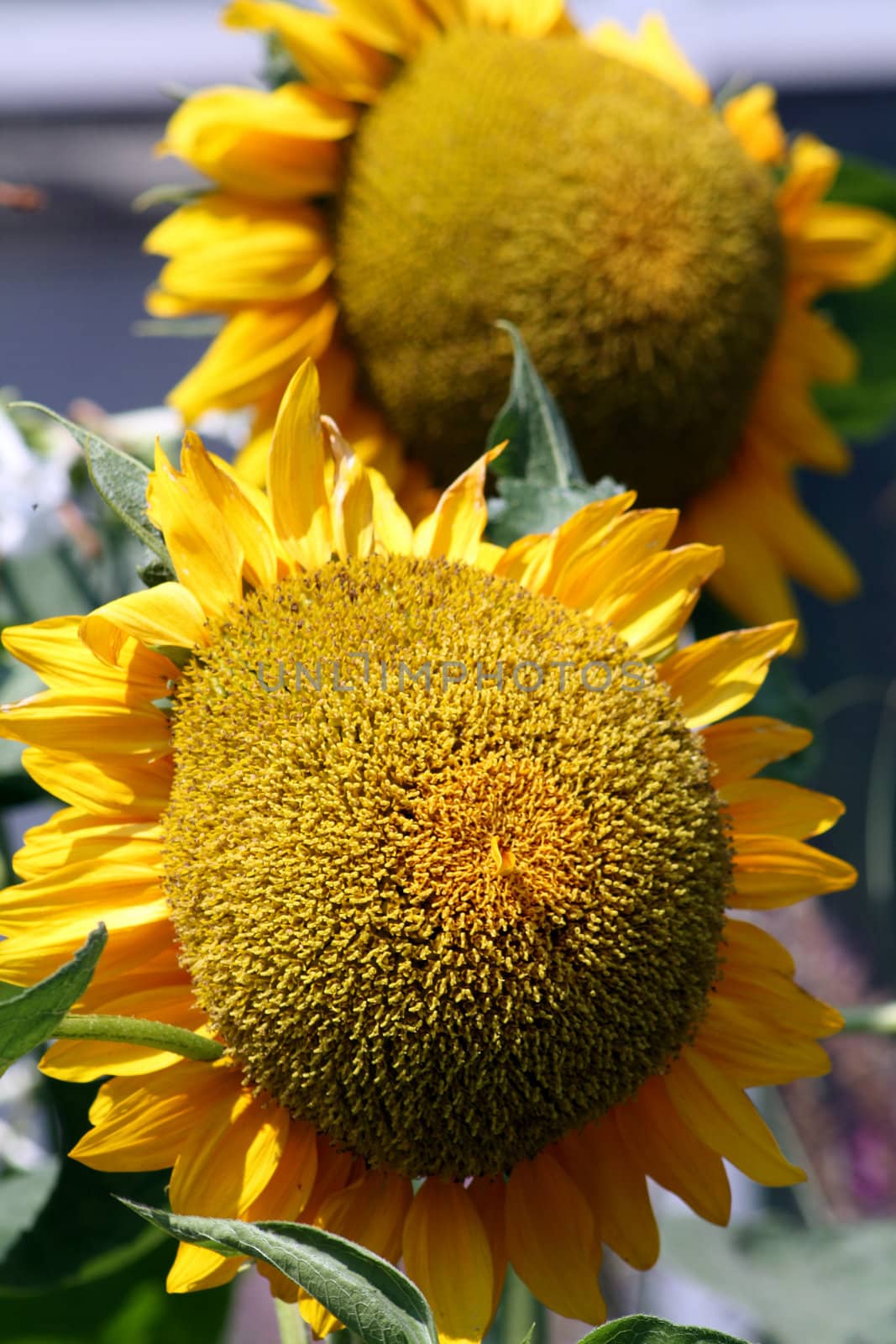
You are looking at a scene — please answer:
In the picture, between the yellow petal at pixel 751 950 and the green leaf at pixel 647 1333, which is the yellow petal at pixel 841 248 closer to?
the yellow petal at pixel 751 950

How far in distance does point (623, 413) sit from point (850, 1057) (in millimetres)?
835

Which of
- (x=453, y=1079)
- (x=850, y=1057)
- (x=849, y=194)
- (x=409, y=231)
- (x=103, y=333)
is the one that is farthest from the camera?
(x=103, y=333)

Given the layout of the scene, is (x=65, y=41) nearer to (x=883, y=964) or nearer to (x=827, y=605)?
(x=827, y=605)

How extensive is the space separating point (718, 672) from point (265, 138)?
1.23 ft

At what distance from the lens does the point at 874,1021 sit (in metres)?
0.60

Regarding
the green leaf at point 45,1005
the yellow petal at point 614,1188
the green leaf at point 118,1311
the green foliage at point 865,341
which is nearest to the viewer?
the green leaf at point 45,1005

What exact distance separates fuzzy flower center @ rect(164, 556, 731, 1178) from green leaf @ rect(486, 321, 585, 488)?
11cm

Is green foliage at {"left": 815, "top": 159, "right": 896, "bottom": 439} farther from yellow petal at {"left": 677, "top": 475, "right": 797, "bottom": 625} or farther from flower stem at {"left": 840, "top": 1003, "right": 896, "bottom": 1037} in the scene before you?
flower stem at {"left": 840, "top": 1003, "right": 896, "bottom": 1037}

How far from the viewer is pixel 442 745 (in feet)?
1.15

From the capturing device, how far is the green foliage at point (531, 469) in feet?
1.51

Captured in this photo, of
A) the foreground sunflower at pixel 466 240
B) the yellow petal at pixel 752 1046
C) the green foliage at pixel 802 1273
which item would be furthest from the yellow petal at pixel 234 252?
the green foliage at pixel 802 1273

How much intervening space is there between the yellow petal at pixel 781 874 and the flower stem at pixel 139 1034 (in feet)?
0.57

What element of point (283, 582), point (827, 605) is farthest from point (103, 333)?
point (283, 582)

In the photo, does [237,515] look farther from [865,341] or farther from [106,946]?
[865,341]
